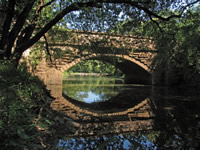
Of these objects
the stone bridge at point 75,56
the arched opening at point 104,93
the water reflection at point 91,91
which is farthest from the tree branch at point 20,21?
the water reflection at point 91,91

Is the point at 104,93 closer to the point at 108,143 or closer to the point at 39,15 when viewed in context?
the point at 39,15

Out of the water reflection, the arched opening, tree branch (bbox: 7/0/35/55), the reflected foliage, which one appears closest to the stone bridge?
the arched opening

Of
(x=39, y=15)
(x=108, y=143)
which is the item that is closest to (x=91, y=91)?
(x=39, y=15)

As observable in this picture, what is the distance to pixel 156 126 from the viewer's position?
3.47 metres

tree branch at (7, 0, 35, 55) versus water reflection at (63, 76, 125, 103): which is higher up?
tree branch at (7, 0, 35, 55)

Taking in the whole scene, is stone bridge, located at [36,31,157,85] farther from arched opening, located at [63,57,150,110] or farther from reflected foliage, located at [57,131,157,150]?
reflected foliage, located at [57,131,157,150]

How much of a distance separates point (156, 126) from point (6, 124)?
2794 millimetres

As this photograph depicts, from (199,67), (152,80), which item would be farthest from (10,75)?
(152,80)

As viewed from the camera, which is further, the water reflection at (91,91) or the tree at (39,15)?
the water reflection at (91,91)

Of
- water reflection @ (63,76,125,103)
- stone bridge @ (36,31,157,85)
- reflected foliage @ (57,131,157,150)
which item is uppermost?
stone bridge @ (36,31,157,85)

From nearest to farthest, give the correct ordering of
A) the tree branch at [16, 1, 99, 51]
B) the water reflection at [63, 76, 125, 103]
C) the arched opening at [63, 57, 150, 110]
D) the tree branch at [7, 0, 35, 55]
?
the tree branch at [16, 1, 99, 51], the tree branch at [7, 0, 35, 55], the arched opening at [63, 57, 150, 110], the water reflection at [63, 76, 125, 103]

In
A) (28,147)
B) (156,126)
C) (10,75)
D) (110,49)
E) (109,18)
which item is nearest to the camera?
(28,147)

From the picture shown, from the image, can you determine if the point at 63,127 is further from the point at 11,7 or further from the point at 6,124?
the point at 11,7

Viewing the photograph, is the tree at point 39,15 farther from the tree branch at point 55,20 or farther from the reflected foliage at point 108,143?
the reflected foliage at point 108,143
